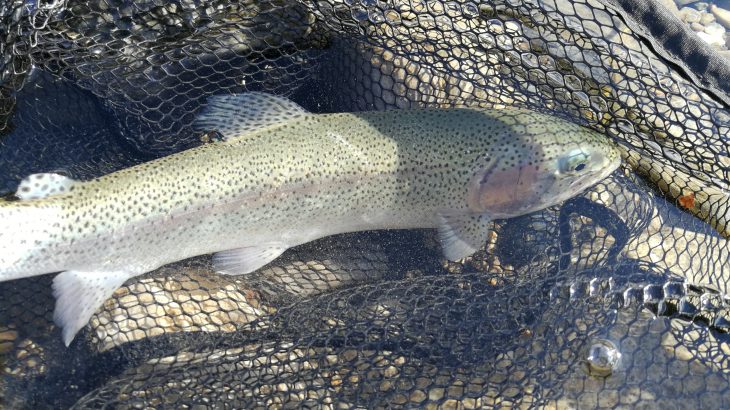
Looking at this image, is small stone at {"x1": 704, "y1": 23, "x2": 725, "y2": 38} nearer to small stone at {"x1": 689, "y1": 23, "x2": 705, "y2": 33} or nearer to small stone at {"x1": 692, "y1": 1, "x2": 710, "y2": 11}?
small stone at {"x1": 689, "y1": 23, "x2": 705, "y2": 33}

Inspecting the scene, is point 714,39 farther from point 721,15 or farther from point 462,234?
point 462,234

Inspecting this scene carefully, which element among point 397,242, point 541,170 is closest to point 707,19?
point 541,170

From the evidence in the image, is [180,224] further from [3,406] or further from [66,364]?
[3,406]

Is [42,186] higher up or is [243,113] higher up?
[243,113]

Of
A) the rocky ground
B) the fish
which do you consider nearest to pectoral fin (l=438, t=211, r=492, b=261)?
the fish

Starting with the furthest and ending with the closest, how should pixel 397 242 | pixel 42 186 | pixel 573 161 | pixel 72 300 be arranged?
pixel 397 242 < pixel 573 161 < pixel 72 300 < pixel 42 186

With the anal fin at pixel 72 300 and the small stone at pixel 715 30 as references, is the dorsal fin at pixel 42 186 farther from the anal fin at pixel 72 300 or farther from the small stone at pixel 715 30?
the small stone at pixel 715 30

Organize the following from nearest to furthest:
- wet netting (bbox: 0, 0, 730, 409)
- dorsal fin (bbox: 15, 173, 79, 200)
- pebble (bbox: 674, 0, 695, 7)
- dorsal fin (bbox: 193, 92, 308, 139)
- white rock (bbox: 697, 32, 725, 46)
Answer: dorsal fin (bbox: 15, 173, 79, 200)
wet netting (bbox: 0, 0, 730, 409)
dorsal fin (bbox: 193, 92, 308, 139)
white rock (bbox: 697, 32, 725, 46)
pebble (bbox: 674, 0, 695, 7)

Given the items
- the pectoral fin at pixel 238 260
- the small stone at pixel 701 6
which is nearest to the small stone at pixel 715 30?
the small stone at pixel 701 6
